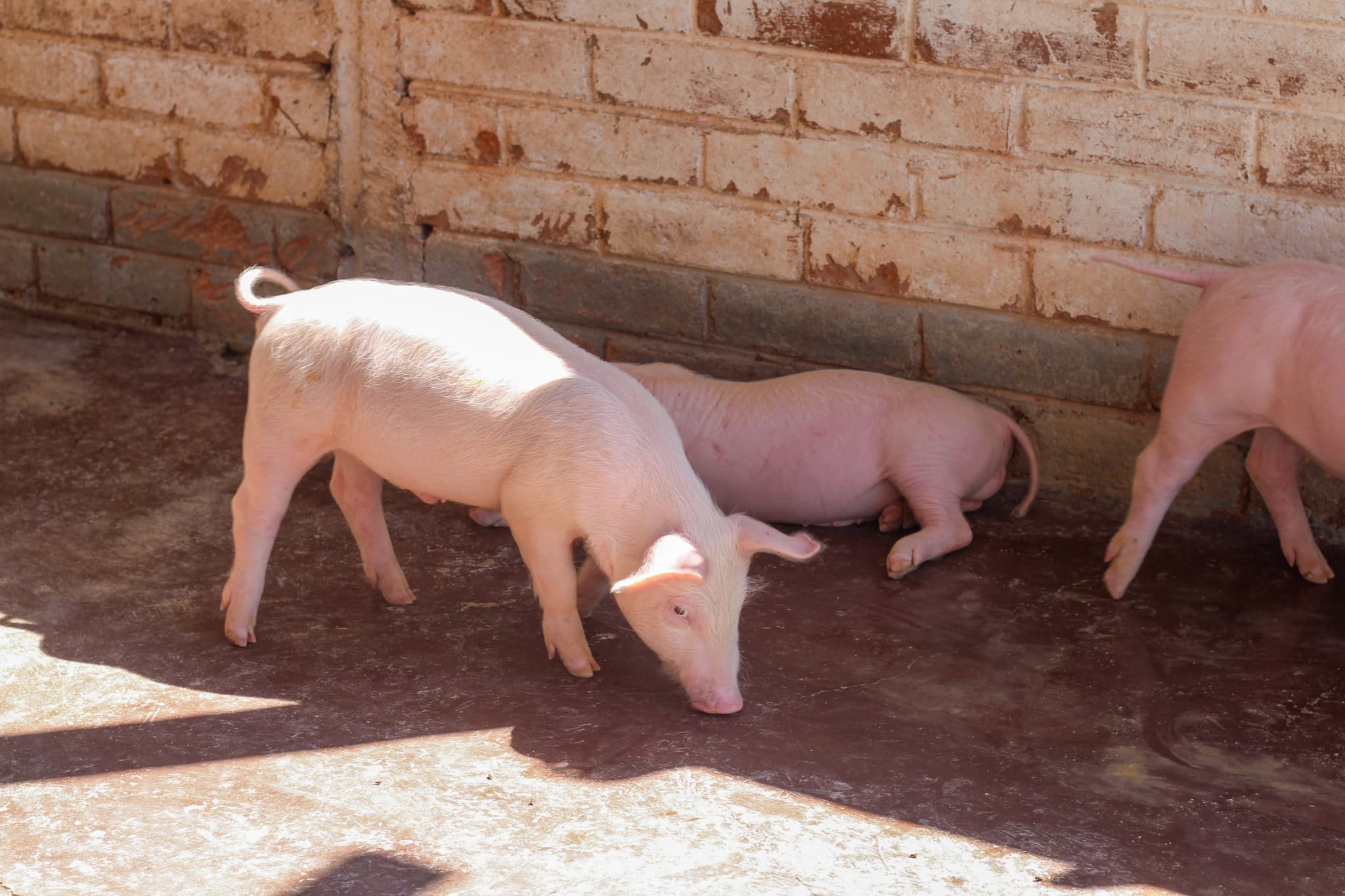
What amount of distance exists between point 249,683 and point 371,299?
97cm

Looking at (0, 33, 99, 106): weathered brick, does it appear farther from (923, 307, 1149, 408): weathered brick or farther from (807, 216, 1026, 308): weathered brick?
(923, 307, 1149, 408): weathered brick

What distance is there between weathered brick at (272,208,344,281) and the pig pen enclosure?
0.7 inches

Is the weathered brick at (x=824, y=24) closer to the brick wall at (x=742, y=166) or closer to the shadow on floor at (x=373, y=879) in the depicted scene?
the brick wall at (x=742, y=166)

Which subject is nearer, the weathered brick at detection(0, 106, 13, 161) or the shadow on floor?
the shadow on floor

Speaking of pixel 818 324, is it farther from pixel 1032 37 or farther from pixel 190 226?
pixel 190 226

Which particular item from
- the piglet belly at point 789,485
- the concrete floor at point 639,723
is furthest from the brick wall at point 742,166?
the concrete floor at point 639,723

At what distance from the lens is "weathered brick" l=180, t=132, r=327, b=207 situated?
6020 mm

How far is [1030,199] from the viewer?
4.89 m

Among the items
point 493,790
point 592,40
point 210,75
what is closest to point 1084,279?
point 592,40

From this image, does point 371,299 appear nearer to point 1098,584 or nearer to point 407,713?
point 407,713

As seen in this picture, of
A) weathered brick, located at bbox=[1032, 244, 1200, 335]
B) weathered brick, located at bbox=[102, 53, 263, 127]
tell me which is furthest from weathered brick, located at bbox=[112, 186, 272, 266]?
weathered brick, located at bbox=[1032, 244, 1200, 335]

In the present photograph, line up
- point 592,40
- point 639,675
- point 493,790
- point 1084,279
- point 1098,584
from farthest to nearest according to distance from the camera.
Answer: point 592,40
point 1084,279
point 1098,584
point 639,675
point 493,790

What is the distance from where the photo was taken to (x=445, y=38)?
559cm

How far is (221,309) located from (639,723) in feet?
11.3
